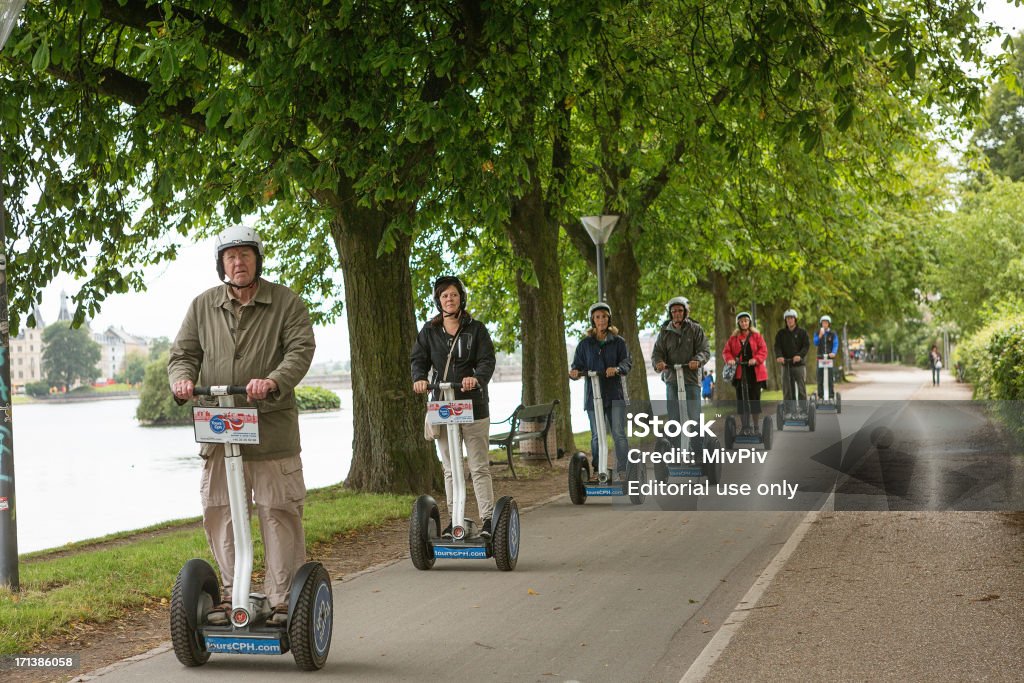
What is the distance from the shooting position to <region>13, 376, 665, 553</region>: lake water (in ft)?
50.5

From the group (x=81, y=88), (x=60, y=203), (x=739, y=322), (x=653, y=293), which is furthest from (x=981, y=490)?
(x=653, y=293)

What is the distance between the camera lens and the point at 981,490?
34.3 ft

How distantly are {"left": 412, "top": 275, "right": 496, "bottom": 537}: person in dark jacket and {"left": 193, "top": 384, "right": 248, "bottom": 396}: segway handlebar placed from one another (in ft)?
10.1

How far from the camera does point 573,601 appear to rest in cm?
727

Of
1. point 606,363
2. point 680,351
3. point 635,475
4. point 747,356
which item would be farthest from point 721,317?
→ point 606,363

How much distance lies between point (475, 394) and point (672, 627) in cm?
263

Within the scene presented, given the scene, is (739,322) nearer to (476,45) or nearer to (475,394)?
(476,45)

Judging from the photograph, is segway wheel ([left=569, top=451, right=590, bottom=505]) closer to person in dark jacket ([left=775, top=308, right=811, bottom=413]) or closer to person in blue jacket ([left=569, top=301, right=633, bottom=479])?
person in blue jacket ([left=569, top=301, right=633, bottom=479])

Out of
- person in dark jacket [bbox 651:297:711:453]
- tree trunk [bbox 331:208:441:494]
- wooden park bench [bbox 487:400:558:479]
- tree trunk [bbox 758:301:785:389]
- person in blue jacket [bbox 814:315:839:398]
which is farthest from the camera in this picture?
tree trunk [bbox 758:301:785:389]

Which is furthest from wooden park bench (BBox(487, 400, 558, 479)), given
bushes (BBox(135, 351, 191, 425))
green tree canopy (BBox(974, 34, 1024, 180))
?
green tree canopy (BBox(974, 34, 1024, 180))

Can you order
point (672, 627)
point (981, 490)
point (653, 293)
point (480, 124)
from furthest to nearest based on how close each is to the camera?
point (653, 293) < point (480, 124) < point (981, 490) < point (672, 627)

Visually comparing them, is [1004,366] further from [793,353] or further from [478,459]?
[478,459]

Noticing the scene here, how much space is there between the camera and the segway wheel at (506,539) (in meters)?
8.31

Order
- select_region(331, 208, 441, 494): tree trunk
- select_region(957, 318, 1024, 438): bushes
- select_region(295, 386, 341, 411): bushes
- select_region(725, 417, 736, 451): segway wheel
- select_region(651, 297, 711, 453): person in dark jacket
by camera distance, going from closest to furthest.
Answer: select_region(957, 318, 1024, 438): bushes → select_region(725, 417, 736, 451): segway wheel → select_region(331, 208, 441, 494): tree trunk → select_region(651, 297, 711, 453): person in dark jacket → select_region(295, 386, 341, 411): bushes
